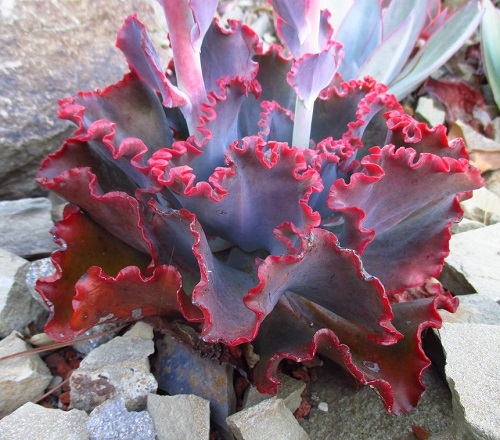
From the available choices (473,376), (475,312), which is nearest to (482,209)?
(475,312)

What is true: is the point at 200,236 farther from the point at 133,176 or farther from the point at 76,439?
the point at 76,439

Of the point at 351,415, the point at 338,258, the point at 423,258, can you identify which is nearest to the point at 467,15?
the point at 423,258

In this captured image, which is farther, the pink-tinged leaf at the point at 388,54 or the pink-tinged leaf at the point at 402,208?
the pink-tinged leaf at the point at 388,54

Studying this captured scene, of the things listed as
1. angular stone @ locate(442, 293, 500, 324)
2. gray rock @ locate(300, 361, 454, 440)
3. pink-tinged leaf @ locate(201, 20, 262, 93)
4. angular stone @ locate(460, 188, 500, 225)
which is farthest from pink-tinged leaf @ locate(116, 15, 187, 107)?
angular stone @ locate(460, 188, 500, 225)

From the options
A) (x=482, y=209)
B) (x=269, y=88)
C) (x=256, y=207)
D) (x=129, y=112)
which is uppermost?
(x=269, y=88)

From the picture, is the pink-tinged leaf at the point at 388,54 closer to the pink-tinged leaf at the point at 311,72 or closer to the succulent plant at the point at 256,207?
the succulent plant at the point at 256,207

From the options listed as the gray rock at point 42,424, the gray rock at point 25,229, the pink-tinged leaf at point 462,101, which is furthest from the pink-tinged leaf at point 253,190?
the pink-tinged leaf at point 462,101

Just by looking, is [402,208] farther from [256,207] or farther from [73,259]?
[73,259]
